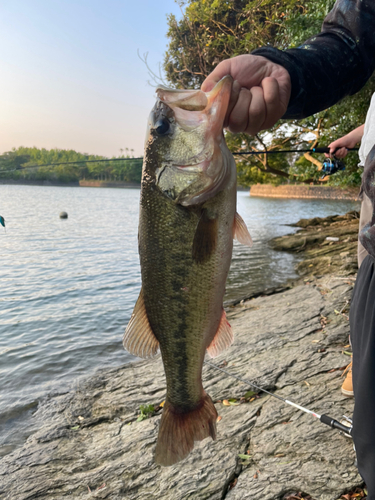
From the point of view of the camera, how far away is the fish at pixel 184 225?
1.90m

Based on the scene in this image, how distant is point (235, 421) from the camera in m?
4.00

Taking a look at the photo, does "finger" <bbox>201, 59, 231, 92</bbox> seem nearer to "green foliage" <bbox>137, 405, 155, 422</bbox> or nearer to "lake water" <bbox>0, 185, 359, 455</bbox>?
"green foliage" <bbox>137, 405, 155, 422</bbox>

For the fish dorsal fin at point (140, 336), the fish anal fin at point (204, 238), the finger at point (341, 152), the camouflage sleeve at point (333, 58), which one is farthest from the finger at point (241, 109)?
the finger at point (341, 152)

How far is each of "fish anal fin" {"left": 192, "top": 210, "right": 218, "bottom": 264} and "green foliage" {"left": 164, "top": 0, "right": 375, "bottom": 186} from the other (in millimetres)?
12856

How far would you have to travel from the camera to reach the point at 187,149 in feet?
6.38

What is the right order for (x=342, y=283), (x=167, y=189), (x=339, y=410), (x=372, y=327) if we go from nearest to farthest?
(x=372, y=327) < (x=167, y=189) < (x=339, y=410) < (x=342, y=283)

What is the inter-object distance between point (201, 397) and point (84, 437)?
2.79 m

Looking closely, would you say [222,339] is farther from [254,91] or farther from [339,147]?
[339,147]

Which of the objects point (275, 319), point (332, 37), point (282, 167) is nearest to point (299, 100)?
point (332, 37)

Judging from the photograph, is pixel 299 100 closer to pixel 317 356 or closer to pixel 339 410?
pixel 339 410

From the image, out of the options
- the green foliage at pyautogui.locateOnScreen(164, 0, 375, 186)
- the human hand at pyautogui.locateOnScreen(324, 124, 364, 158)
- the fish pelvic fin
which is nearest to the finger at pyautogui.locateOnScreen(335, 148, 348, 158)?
the human hand at pyautogui.locateOnScreen(324, 124, 364, 158)

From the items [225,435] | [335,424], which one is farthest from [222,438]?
[335,424]

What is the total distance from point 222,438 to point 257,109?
10.7 feet

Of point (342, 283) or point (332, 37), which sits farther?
point (342, 283)
